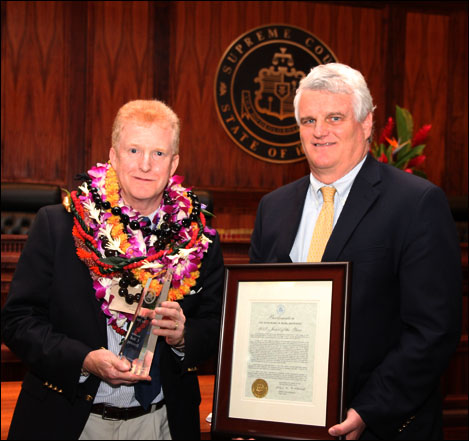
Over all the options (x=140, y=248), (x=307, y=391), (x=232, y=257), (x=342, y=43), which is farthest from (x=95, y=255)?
(x=342, y=43)

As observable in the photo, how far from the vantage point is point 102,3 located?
5.91 m

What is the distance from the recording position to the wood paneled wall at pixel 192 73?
5.82 metres

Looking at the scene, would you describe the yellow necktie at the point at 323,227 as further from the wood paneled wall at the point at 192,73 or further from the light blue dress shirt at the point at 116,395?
the wood paneled wall at the point at 192,73

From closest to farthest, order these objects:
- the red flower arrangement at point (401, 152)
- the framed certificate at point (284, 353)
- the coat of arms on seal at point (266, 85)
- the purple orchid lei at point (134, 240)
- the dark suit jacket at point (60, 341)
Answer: the framed certificate at point (284, 353)
the dark suit jacket at point (60, 341)
the purple orchid lei at point (134, 240)
the red flower arrangement at point (401, 152)
the coat of arms on seal at point (266, 85)

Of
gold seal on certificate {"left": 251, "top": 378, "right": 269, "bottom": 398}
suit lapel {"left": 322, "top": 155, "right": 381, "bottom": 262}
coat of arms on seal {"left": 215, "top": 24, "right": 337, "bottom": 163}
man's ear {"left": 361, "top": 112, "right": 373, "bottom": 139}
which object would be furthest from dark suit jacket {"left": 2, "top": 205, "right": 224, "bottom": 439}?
coat of arms on seal {"left": 215, "top": 24, "right": 337, "bottom": 163}

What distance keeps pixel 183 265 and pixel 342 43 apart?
17.1ft

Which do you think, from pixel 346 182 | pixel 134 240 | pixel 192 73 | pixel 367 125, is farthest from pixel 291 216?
pixel 192 73

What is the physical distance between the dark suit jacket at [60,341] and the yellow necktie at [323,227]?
0.40m

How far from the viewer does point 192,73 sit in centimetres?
613

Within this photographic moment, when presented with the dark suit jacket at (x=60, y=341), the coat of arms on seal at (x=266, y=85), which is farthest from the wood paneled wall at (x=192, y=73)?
the dark suit jacket at (x=60, y=341)

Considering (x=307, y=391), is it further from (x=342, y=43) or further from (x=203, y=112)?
(x=342, y=43)

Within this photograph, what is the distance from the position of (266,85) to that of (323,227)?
4725 mm

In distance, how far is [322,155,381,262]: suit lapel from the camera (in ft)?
5.45

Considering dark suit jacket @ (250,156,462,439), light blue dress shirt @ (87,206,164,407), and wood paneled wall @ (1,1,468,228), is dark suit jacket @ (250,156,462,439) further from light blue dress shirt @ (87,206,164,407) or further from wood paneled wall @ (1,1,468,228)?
wood paneled wall @ (1,1,468,228)
